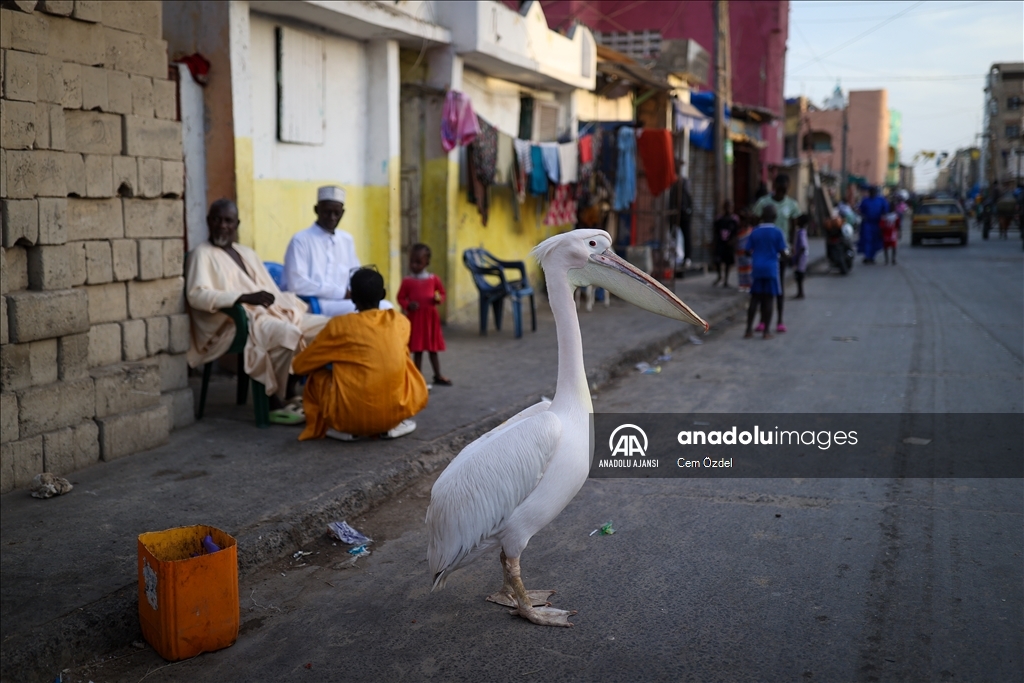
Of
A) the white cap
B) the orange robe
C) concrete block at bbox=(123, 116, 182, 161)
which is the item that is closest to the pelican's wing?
the orange robe

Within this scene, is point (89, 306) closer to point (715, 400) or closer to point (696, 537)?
point (696, 537)

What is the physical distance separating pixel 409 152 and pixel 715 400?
559 centimetres

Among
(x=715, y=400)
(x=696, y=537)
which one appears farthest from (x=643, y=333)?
(x=696, y=537)

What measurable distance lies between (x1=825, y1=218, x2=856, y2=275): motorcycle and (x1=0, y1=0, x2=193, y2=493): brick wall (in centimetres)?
1665

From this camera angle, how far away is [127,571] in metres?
3.83

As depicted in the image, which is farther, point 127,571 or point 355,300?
point 355,300

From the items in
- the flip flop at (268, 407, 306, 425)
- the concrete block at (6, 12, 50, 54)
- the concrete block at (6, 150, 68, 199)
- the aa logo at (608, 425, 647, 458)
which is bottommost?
the aa logo at (608, 425, 647, 458)

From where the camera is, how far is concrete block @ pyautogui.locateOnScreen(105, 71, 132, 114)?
548cm

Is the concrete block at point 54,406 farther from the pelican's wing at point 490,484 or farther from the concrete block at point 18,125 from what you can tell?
the pelican's wing at point 490,484

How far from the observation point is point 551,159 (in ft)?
42.6

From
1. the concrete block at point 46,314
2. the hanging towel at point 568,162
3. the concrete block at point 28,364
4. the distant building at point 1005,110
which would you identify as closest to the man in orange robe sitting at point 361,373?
the concrete block at point 46,314

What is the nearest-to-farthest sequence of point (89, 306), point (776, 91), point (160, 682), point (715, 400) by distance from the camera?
1. point (160, 682)
2. point (89, 306)
3. point (715, 400)
4. point (776, 91)

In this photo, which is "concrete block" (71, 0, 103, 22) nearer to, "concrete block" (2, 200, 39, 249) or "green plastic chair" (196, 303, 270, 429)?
"concrete block" (2, 200, 39, 249)

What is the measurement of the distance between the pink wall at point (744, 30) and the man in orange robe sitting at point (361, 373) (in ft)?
63.4
